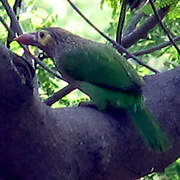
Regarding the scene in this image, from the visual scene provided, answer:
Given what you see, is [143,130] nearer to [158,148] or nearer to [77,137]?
[158,148]

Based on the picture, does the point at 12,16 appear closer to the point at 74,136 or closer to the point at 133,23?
the point at 133,23

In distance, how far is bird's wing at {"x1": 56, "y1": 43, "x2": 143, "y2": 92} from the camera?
2.62 m

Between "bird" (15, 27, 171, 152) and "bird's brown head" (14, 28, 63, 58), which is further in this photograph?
"bird's brown head" (14, 28, 63, 58)

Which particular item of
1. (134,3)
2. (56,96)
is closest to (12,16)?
(56,96)

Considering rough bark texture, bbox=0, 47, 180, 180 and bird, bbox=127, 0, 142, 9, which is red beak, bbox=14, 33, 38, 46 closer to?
bird, bbox=127, 0, 142, 9

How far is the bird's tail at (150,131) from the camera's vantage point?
208 centimetres

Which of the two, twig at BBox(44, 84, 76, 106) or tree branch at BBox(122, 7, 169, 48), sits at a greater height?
twig at BBox(44, 84, 76, 106)

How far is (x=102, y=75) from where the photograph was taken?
273 cm

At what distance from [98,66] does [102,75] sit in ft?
0.34

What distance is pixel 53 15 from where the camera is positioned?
3.53 metres

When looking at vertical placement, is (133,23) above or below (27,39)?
below

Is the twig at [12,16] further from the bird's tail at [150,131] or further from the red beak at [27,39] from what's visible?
the bird's tail at [150,131]

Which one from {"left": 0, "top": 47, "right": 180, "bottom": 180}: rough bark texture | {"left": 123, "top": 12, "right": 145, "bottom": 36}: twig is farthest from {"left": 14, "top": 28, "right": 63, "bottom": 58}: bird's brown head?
{"left": 0, "top": 47, "right": 180, "bottom": 180}: rough bark texture

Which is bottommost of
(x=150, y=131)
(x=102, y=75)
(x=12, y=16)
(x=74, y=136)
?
(x=150, y=131)
